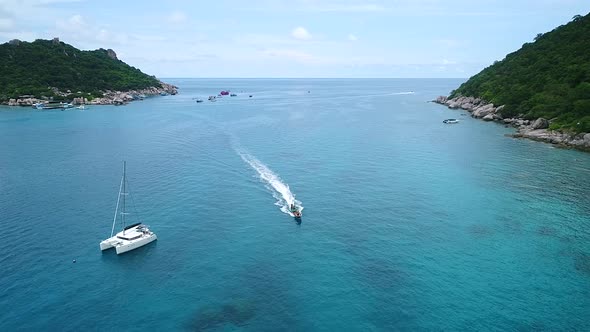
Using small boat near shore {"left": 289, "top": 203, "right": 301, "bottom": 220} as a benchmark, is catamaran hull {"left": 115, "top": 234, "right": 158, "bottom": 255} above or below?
below

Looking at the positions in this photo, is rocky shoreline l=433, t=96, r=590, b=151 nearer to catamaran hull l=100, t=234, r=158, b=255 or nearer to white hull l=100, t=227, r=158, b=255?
white hull l=100, t=227, r=158, b=255

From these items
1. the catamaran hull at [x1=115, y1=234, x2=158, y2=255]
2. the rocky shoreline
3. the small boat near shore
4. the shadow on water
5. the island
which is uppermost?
the island

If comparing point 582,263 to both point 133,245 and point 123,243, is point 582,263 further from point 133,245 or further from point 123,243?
point 123,243

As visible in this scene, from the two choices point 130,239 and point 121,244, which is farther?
point 130,239

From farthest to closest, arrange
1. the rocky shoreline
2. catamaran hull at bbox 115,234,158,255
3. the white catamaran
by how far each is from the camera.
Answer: the rocky shoreline
the white catamaran
catamaran hull at bbox 115,234,158,255

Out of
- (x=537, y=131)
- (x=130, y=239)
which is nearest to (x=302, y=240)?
(x=130, y=239)

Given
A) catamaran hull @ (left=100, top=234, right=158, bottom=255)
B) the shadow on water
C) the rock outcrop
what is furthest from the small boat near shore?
the rock outcrop
